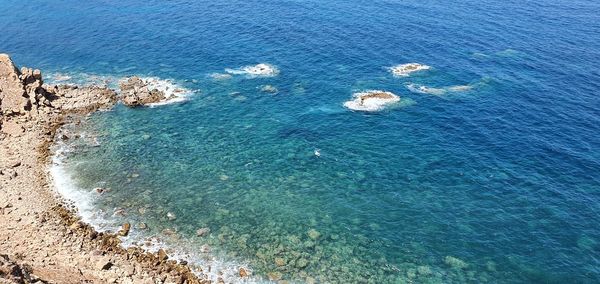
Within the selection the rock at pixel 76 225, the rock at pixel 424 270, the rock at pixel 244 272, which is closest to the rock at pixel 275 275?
the rock at pixel 244 272

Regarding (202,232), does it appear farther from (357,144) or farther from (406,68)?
(406,68)

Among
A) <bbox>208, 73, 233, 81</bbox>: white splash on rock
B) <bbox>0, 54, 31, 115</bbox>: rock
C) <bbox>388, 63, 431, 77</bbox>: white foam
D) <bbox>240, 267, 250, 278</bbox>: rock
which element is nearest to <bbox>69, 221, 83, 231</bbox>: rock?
<bbox>240, 267, 250, 278</bbox>: rock

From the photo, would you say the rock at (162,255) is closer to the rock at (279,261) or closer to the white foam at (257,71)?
the rock at (279,261)

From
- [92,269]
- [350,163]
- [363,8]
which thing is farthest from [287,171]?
[363,8]

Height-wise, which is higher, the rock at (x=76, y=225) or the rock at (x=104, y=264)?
the rock at (x=104, y=264)

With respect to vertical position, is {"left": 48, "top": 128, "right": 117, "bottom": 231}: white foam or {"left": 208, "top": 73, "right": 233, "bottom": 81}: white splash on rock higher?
{"left": 208, "top": 73, "right": 233, "bottom": 81}: white splash on rock

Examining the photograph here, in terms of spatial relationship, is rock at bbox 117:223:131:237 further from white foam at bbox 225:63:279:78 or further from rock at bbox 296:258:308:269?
white foam at bbox 225:63:279:78
